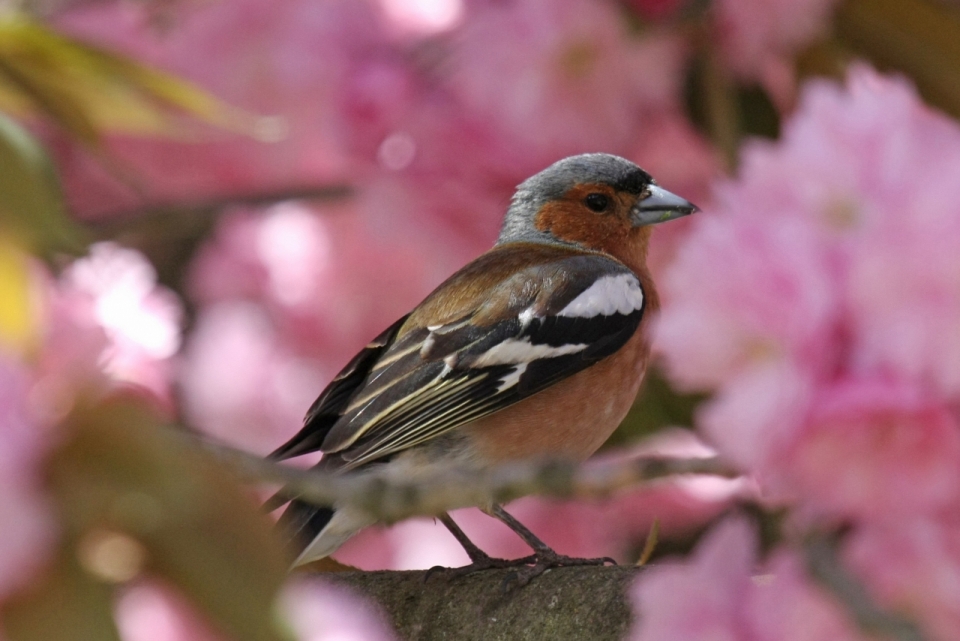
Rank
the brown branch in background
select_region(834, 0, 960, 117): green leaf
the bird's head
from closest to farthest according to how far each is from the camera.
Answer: the brown branch in background → select_region(834, 0, 960, 117): green leaf → the bird's head

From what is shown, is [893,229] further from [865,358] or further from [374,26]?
[374,26]

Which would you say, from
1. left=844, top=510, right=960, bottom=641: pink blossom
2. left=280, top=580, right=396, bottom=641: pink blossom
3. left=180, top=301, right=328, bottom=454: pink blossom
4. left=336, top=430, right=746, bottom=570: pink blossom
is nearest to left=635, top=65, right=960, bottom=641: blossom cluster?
left=844, top=510, right=960, bottom=641: pink blossom

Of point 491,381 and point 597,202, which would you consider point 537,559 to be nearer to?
point 491,381

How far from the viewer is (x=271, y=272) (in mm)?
2809

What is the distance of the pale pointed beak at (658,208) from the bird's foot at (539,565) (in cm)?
63

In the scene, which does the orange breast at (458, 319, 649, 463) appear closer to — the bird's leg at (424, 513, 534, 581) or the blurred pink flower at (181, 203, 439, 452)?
the bird's leg at (424, 513, 534, 581)

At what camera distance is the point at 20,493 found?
25.3 inches

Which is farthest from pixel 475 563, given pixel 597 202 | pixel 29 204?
pixel 29 204

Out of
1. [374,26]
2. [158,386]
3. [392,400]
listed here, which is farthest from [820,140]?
[374,26]

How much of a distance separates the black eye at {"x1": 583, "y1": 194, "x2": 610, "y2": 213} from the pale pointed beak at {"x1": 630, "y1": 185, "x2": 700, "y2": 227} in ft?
0.28

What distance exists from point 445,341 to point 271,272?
817 mm

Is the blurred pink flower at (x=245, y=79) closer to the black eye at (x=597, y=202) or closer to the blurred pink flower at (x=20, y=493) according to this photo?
the black eye at (x=597, y=202)

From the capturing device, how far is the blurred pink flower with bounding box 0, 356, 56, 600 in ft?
2.04

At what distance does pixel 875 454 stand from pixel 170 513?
46cm
